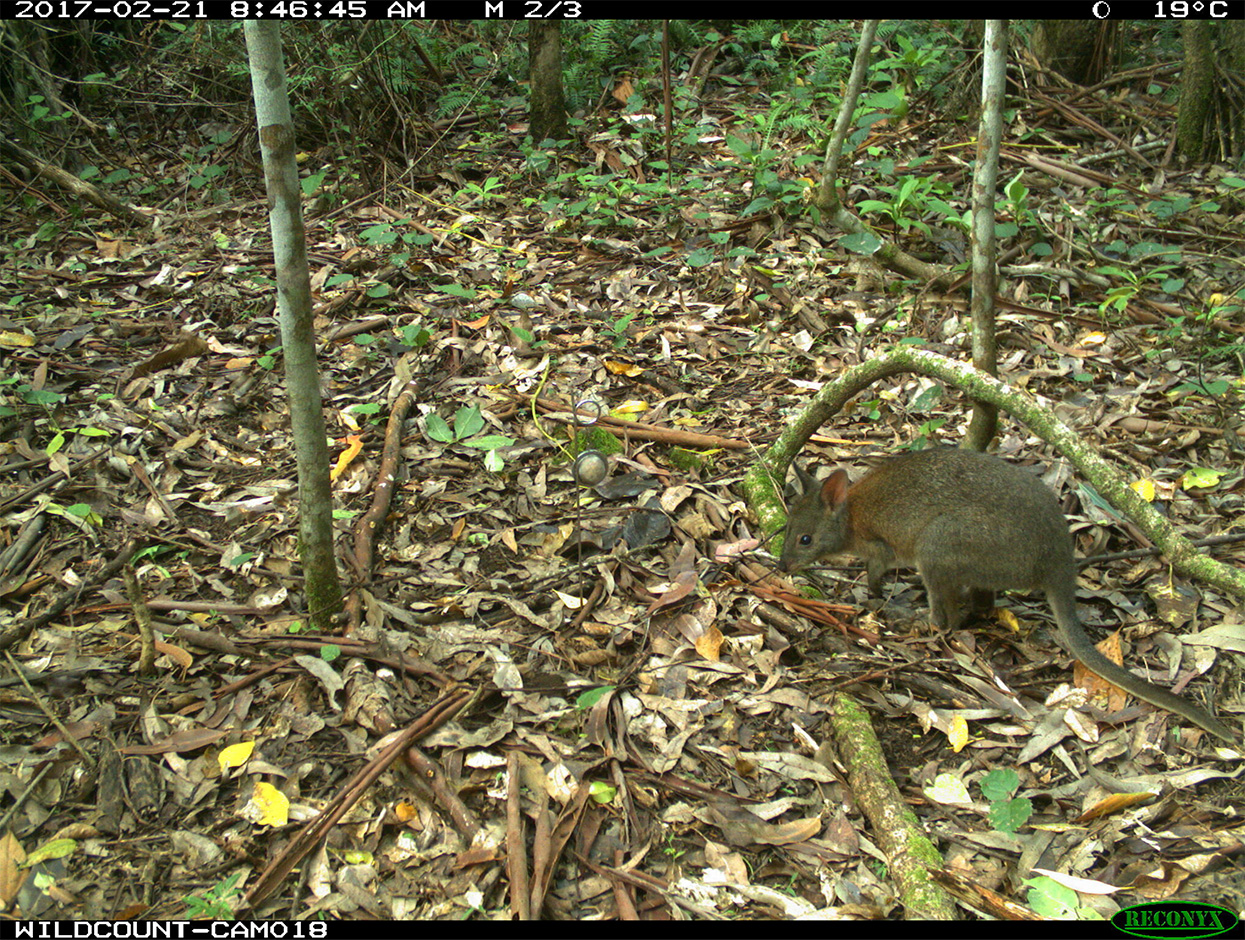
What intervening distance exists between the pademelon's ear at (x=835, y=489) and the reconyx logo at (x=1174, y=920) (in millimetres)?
2144

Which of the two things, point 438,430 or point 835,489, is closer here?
point 835,489

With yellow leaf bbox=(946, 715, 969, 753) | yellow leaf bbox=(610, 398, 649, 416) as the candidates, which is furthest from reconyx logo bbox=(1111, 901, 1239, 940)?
yellow leaf bbox=(610, 398, 649, 416)

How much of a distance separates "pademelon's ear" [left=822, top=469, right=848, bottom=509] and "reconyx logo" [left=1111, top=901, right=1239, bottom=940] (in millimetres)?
2144

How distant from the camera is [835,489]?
183 inches

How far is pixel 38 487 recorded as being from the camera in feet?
14.8

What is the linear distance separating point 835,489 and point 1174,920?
226cm

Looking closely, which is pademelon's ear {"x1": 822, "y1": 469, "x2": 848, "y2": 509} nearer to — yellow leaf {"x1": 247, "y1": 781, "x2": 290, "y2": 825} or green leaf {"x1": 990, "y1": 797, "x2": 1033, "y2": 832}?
green leaf {"x1": 990, "y1": 797, "x2": 1033, "y2": 832}

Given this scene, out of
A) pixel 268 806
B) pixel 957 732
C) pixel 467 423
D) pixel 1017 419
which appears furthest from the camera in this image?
pixel 467 423

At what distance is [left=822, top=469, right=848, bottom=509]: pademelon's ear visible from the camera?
4.59 metres

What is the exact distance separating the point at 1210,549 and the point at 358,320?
5.15m

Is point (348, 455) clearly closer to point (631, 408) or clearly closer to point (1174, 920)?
point (631, 408)

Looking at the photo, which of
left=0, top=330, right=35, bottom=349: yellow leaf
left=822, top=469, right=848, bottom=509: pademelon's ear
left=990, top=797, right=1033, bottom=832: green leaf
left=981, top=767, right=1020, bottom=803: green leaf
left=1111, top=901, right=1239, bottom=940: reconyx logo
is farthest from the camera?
left=0, top=330, right=35, bottom=349: yellow leaf

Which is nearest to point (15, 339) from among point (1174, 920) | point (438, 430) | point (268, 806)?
point (438, 430)

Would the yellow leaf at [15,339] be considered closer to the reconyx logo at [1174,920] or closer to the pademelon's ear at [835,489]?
the pademelon's ear at [835,489]
